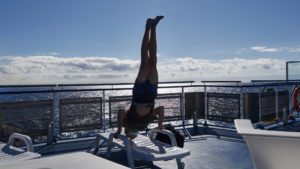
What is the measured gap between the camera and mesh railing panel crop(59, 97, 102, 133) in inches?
205

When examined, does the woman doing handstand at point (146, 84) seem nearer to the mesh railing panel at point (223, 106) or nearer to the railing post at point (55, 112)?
the railing post at point (55, 112)

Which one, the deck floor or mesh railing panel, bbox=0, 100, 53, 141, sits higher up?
mesh railing panel, bbox=0, 100, 53, 141

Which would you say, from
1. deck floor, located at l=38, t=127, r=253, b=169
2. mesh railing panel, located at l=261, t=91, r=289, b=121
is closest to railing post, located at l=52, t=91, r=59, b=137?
deck floor, located at l=38, t=127, r=253, b=169

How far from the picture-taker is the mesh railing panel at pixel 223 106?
6480 millimetres

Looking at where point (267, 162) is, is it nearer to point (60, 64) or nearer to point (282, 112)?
point (282, 112)

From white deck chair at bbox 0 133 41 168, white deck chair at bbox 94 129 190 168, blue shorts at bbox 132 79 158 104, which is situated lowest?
white deck chair at bbox 94 129 190 168

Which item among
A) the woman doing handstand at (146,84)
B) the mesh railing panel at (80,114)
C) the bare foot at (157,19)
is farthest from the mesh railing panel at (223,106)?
the bare foot at (157,19)

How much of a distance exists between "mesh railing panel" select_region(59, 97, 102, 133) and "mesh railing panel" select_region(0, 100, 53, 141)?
0.27 metres

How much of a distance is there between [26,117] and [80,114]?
1070mm

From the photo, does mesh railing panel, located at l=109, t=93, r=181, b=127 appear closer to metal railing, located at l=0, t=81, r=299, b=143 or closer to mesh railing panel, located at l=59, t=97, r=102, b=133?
metal railing, located at l=0, t=81, r=299, b=143

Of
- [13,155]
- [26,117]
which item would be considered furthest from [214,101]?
[13,155]

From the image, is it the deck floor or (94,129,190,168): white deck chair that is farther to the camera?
the deck floor

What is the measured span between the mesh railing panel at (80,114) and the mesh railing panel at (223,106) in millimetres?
3141

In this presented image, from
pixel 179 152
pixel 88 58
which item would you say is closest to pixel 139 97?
pixel 179 152
